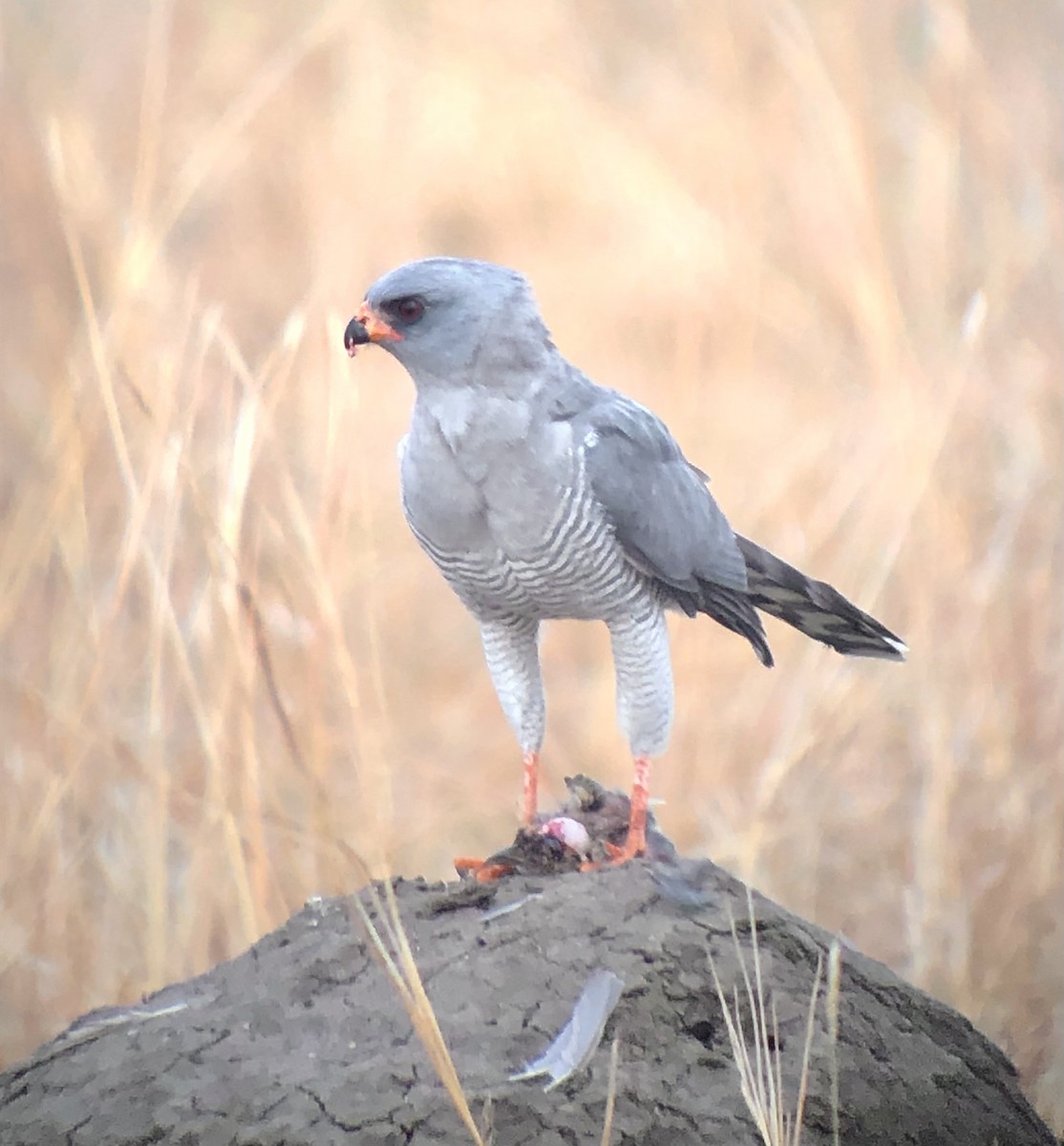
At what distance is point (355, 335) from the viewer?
176 centimetres

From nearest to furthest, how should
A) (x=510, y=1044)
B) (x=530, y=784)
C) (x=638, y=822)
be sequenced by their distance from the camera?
(x=510, y=1044)
(x=638, y=822)
(x=530, y=784)

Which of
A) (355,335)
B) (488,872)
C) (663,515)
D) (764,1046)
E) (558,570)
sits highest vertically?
(355,335)

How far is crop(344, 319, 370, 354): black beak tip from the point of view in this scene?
1.76 metres

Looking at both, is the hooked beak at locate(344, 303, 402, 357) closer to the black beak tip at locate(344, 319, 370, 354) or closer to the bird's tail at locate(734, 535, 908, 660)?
the black beak tip at locate(344, 319, 370, 354)

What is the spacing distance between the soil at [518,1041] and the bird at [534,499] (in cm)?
25

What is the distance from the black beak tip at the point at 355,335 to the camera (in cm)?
176

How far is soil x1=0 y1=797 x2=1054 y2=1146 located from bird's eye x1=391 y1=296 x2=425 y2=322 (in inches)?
30.4

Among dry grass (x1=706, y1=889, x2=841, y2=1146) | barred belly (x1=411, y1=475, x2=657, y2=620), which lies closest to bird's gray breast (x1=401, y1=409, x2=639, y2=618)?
barred belly (x1=411, y1=475, x2=657, y2=620)

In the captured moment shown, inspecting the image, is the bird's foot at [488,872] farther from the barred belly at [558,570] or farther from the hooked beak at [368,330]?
the hooked beak at [368,330]

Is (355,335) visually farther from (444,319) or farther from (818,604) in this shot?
(818,604)

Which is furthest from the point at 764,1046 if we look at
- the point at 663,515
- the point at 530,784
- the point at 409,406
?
the point at 409,406

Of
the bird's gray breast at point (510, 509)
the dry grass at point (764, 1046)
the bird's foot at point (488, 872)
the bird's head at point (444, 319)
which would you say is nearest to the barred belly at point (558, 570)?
the bird's gray breast at point (510, 509)

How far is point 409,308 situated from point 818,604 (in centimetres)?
85

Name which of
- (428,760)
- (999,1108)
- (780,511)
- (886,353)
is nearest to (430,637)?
(428,760)
